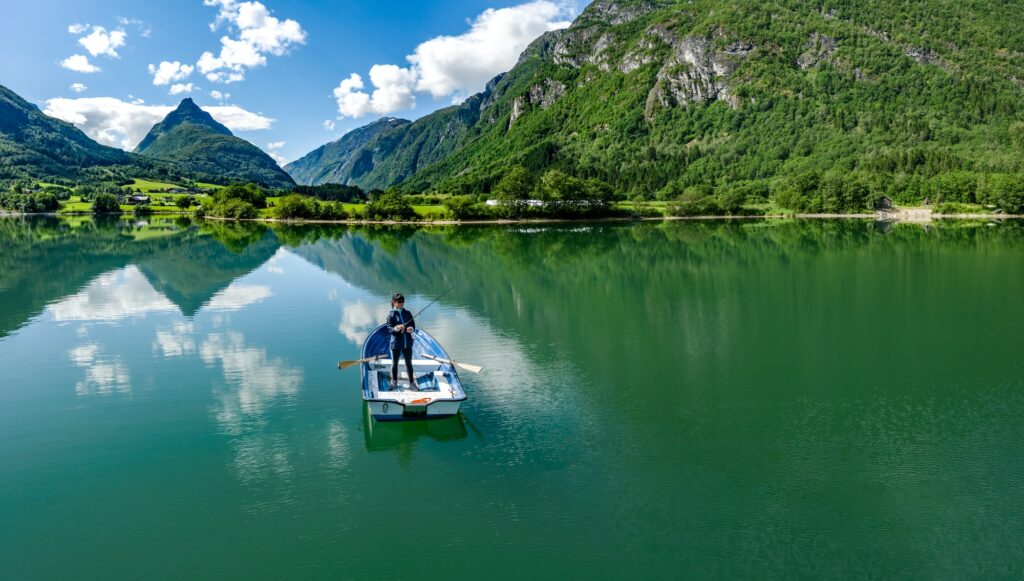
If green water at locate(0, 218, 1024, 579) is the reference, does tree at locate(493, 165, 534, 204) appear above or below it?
above

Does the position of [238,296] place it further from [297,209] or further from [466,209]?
[297,209]

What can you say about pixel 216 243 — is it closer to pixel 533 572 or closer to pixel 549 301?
pixel 549 301

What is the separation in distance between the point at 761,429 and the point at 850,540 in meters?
5.68

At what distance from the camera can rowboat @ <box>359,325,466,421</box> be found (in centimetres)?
1750

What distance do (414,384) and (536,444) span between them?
5058 millimetres

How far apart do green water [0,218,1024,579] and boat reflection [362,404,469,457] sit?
4.6 inches

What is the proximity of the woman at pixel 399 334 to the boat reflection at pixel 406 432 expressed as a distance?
1.80 m

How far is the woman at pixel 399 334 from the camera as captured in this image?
19391 millimetres

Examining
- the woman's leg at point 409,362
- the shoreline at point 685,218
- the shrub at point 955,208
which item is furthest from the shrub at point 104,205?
the shrub at point 955,208

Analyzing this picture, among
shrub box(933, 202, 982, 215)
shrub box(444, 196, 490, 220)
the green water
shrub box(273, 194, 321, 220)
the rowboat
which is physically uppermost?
shrub box(273, 194, 321, 220)

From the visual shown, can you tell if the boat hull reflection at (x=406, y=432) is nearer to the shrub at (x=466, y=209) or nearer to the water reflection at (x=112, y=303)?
the water reflection at (x=112, y=303)

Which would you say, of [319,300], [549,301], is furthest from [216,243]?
[549,301]

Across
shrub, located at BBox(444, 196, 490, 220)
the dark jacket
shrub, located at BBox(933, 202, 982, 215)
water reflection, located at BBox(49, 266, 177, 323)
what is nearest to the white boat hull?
the dark jacket

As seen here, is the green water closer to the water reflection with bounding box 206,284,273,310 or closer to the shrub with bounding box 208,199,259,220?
the water reflection with bounding box 206,284,273,310
